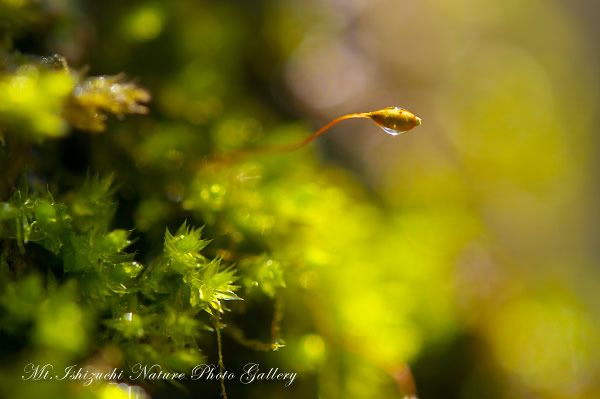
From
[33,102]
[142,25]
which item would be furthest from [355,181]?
[33,102]

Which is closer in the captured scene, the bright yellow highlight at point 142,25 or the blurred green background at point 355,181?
the blurred green background at point 355,181

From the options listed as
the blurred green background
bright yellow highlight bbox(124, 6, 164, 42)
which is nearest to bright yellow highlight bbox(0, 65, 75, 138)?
the blurred green background

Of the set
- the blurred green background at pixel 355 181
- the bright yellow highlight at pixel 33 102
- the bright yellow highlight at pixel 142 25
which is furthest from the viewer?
the bright yellow highlight at pixel 142 25

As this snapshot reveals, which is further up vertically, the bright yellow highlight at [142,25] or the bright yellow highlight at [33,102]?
the bright yellow highlight at [142,25]

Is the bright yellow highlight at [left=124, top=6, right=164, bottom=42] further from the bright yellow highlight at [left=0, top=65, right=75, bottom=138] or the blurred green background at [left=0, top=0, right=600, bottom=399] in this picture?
the bright yellow highlight at [left=0, top=65, right=75, bottom=138]

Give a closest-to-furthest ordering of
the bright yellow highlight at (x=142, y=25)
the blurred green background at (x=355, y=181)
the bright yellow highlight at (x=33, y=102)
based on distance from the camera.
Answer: the bright yellow highlight at (x=33, y=102) < the blurred green background at (x=355, y=181) < the bright yellow highlight at (x=142, y=25)

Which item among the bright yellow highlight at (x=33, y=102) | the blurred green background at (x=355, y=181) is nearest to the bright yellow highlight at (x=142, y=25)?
the blurred green background at (x=355, y=181)

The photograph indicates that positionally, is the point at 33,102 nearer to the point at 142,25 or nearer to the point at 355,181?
the point at 142,25

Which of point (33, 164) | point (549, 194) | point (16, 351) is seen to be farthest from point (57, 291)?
point (549, 194)

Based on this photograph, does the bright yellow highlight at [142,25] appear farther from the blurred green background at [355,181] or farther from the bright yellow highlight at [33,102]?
the bright yellow highlight at [33,102]
